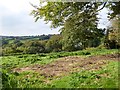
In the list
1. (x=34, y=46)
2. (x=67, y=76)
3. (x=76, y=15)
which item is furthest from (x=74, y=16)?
(x=34, y=46)

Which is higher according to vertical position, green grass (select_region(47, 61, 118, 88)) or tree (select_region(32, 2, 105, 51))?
tree (select_region(32, 2, 105, 51))

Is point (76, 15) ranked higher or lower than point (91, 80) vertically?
higher

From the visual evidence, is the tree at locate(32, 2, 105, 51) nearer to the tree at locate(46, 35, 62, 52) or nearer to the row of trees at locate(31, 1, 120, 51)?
the row of trees at locate(31, 1, 120, 51)

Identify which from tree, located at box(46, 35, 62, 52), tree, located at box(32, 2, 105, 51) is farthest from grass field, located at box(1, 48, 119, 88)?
tree, located at box(46, 35, 62, 52)

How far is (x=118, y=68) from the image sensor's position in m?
17.8

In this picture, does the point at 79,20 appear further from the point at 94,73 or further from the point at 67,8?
the point at 94,73

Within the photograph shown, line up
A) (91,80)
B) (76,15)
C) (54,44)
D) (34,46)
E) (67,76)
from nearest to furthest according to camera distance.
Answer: (91,80), (67,76), (76,15), (34,46), (54,44)

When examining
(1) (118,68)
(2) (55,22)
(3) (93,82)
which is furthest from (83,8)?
(3) (93,82)

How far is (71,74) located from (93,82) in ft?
8.12

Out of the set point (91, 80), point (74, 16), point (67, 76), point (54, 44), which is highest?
point (74, 16)

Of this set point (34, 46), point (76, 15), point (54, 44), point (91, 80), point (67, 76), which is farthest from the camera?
point (54, 44)

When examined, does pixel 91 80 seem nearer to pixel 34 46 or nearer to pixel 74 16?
pixel 74 16

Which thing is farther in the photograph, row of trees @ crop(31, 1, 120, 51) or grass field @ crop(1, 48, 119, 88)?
row of trees @ crop(31, 1, 120, 51)

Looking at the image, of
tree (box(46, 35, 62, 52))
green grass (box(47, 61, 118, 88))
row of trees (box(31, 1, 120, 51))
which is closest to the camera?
green grass (box(47, 61, 118, 88))
